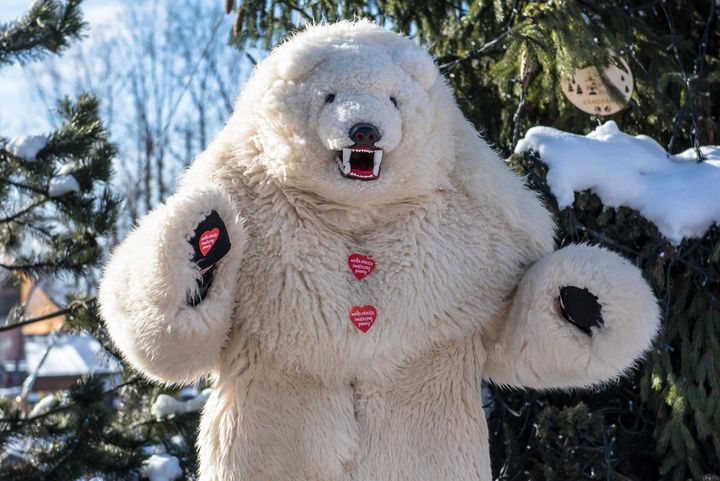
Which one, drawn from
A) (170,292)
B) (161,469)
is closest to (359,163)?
(170,292)

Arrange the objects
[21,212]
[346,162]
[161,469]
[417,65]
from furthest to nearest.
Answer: [161,469] → [21,212] → [417,65] → [346,162]

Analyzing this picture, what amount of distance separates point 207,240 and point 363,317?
1.55 feet

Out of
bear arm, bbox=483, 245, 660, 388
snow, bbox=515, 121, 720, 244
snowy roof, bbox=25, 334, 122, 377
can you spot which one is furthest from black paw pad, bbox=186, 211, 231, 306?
snowy roof, bbox=25, 334, 122, 377

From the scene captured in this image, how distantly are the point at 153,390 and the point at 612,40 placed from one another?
258 centimetres

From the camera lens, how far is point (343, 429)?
2.44 metres

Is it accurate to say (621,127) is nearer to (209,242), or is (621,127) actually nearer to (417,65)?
(417,65)

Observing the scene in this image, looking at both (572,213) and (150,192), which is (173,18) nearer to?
(150,192)

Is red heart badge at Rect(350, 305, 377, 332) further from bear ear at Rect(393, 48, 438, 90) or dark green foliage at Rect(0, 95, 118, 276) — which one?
dark green foliage at Rect(0, 95, 118, 276)

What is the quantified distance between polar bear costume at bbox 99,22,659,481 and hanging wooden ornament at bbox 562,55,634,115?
135 cm

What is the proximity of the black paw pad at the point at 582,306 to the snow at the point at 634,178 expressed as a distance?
3.36 ft

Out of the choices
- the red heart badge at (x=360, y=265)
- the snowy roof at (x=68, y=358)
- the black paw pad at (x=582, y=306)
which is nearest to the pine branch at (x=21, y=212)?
the red heart badge at (x=360, y=265)

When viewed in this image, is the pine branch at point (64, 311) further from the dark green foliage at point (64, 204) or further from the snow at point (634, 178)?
the snow at point (634, 178)

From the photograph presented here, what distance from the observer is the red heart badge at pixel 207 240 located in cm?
226

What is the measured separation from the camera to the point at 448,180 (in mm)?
2594
